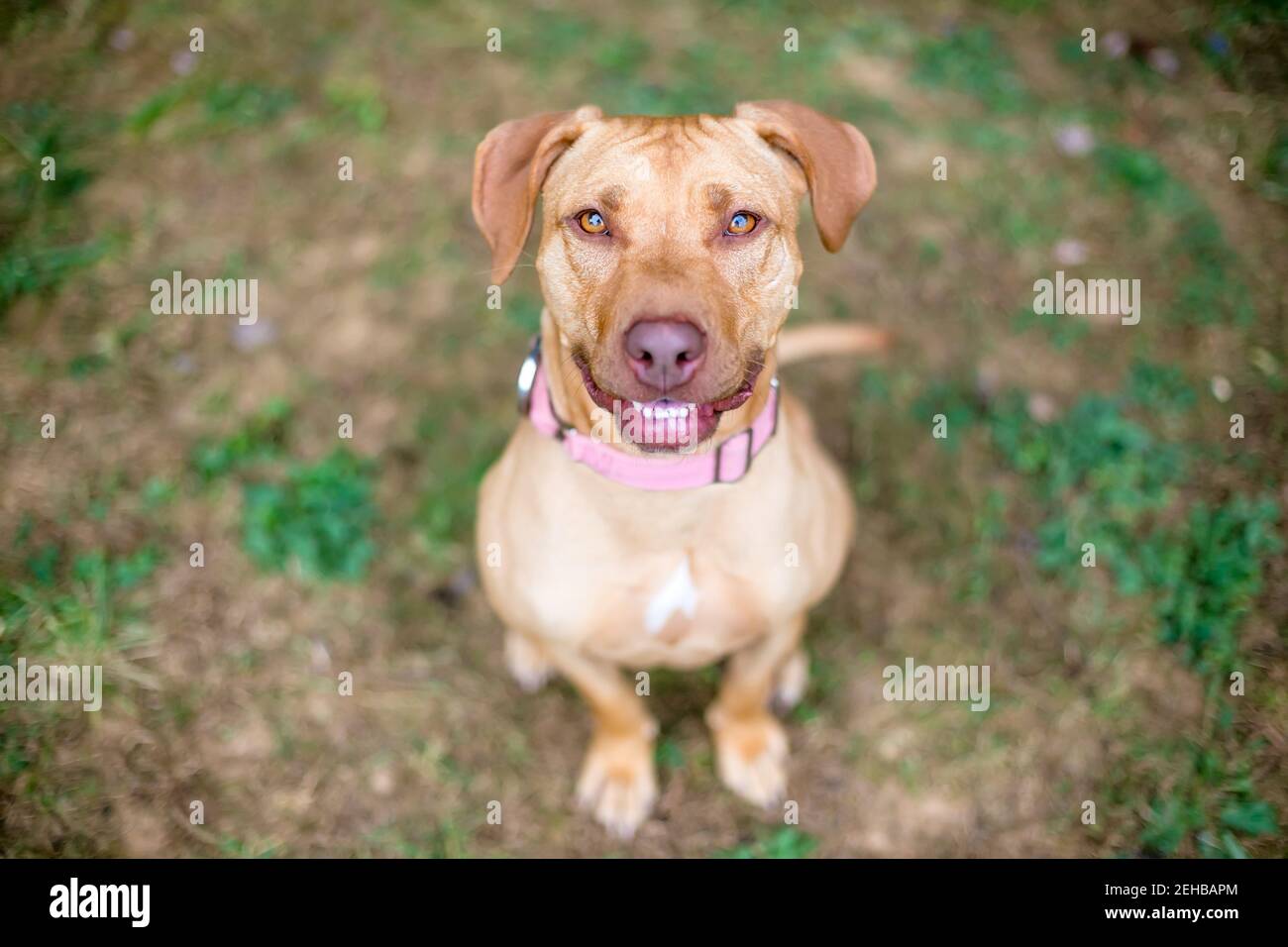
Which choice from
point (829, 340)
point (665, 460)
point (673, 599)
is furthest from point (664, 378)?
point (829, 340)

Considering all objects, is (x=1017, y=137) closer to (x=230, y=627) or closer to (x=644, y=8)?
(x=644, y=8)

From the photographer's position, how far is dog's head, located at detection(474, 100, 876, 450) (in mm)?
2307

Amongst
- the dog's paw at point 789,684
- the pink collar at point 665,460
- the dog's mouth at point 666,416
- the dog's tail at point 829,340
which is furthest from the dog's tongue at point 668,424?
the dog's paw at point 789,684

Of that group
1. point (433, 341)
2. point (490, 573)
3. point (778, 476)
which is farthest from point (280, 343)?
point (778, 476)

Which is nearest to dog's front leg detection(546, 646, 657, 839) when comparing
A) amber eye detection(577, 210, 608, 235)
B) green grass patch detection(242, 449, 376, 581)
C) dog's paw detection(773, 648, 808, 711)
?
dog's paw detection(773, 648, 808, 711)

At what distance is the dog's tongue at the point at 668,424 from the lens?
242 cm

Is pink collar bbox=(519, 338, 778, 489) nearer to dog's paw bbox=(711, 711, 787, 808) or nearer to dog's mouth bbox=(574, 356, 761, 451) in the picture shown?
dog's mouth bbox=(574, 356, 761, 451)

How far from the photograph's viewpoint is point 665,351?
2254mm

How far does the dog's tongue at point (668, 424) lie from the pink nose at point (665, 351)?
0.43 ft

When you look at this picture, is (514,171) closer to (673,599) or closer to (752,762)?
(673,599)

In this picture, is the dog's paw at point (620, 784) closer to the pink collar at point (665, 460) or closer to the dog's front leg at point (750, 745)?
the dog's front leg at point (750, 745)

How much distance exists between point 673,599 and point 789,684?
4.14ft

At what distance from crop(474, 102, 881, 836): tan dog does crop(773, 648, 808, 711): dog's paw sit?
1.68ft

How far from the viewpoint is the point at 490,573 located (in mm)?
3145
